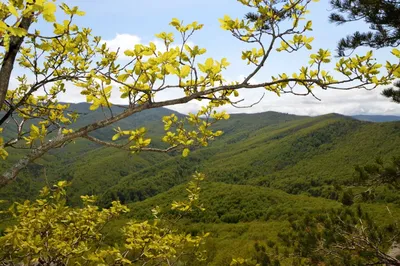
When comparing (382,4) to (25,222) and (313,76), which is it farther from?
(25,222)

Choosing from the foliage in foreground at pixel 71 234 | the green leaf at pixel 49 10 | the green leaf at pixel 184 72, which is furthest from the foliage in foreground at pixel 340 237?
the green leaf at pixel 49 10

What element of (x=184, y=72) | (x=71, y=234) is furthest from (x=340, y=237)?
(x=184, y=72)

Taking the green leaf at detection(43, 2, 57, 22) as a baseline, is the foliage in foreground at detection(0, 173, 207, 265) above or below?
below

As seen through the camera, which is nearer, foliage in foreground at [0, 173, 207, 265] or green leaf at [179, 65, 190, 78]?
green leaf at [179, 65, 190, 78]

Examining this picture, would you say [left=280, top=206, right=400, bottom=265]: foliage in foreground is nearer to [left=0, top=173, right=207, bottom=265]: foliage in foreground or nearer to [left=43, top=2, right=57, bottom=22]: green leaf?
[left=0, top=173, right=207, bottom=265]: foliage in foreground

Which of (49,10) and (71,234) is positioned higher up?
(49,10)

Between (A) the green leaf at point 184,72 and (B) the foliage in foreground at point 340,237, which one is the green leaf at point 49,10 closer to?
(A) the green leaf at point 184,72

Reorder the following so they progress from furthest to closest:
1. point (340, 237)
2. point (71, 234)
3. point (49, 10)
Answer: point (340, 237) < point (71, 234) < point (49, 10)

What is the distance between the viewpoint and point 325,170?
152 meters

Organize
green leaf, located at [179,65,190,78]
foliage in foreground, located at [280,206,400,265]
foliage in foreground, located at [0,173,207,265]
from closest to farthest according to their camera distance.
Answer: green leaf, located at [179,65,190,78], foliage in foreground, located at [0,173,207,265], foliage in foreground, located at [280,206,400,265]

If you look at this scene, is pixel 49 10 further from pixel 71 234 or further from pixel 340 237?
pixel 340 237

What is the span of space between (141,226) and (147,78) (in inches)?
126

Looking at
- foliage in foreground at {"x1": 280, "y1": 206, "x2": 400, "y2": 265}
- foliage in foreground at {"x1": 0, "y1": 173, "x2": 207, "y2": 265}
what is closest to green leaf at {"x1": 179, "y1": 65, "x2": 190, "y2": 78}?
foliage in foreground at {"x1": 0, "y1": 173, "x2": 207, "y2": 265}

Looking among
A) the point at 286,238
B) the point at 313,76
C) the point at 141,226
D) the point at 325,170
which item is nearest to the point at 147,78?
the point at 313,76
